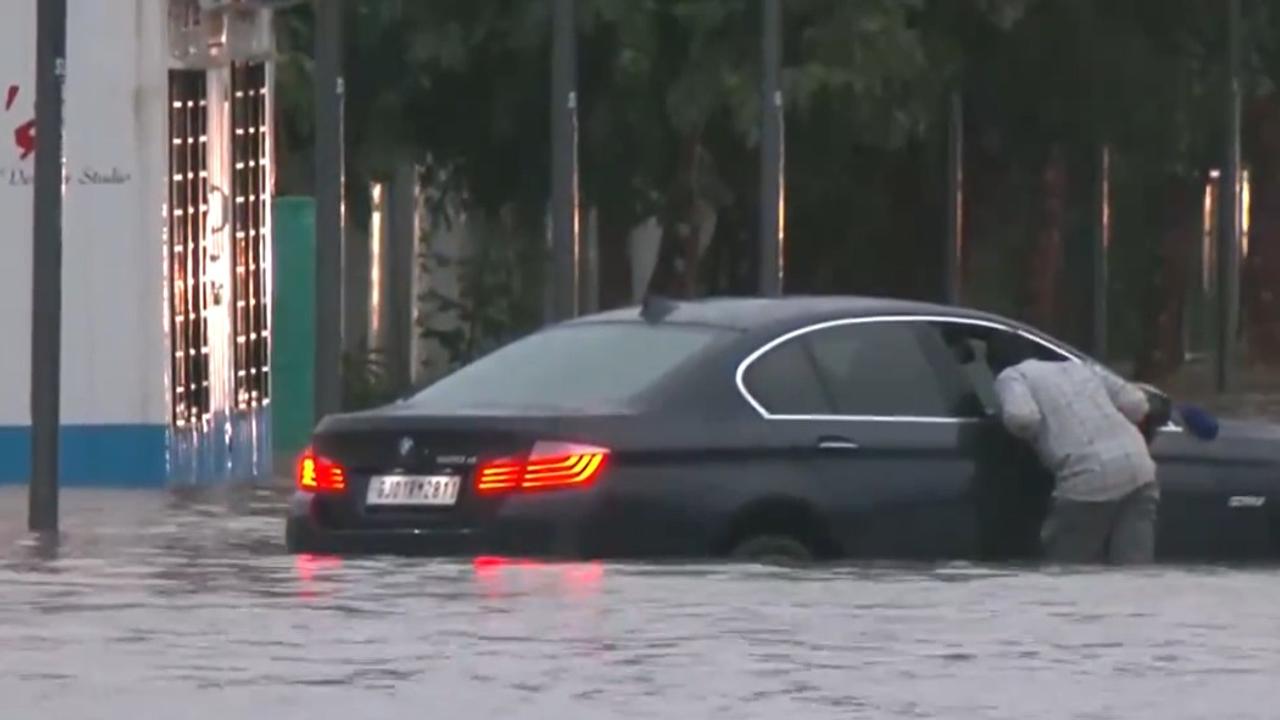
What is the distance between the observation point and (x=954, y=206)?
120 feet

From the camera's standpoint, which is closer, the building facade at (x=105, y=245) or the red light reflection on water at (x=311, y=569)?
the red light reflection on water at (x=311, y=569)

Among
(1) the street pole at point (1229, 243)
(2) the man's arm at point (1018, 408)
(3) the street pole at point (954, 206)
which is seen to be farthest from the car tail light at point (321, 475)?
(1) the street pole at point (1229, 243)

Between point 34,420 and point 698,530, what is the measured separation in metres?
5.20

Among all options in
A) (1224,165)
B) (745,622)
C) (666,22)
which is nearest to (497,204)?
(666,22)

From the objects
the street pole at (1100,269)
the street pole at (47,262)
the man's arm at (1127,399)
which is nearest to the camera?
the man's arm at (1127,399)

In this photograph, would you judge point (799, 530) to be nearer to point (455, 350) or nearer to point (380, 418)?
point (380, 418)

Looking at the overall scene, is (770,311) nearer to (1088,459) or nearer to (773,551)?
(773,551)

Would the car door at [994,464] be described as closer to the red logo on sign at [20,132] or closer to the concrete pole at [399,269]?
the red logo on sign at [20,132]

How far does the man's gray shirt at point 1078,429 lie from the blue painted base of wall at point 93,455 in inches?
364

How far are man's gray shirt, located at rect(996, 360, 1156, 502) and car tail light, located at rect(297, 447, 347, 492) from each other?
2450 millimetres

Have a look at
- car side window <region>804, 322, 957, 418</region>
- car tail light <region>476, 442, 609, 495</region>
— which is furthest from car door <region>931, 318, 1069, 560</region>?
car tail light <region>476, 442, 609, 495</region>

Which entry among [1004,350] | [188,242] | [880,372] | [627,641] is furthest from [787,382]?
[188,242]

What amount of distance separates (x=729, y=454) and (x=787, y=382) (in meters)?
0.49

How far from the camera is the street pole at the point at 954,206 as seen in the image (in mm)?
34812
